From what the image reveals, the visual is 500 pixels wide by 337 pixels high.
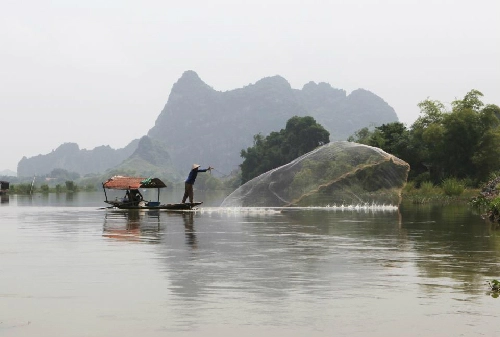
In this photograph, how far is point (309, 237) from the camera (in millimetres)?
26484

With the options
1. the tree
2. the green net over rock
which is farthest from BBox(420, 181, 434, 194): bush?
the tree

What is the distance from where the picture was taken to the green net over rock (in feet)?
149

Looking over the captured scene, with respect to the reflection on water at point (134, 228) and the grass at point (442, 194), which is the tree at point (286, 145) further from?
the reflection on water at point (134, 228)

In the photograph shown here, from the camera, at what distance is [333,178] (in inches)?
1804

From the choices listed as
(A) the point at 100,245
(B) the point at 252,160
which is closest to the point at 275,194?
(A) the point at 100,245

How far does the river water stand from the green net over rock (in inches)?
655

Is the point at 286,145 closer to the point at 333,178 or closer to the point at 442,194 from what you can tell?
the point at 442,194

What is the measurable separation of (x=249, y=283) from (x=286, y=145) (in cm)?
12481

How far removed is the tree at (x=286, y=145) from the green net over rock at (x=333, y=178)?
85.8 m

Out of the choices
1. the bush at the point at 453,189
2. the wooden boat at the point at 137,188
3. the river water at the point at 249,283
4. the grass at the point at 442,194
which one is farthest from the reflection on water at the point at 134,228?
the bush at the point at 453,189

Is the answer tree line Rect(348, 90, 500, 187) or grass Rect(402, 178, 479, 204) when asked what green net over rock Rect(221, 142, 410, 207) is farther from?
tree line Rect(348, 90, 500, 187)

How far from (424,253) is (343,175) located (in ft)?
81.5

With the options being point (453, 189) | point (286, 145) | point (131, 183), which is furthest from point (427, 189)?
point (286, 145)

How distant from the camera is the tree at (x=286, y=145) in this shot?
135m
